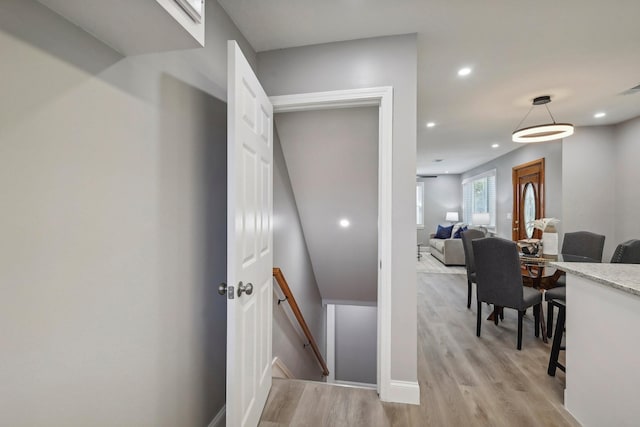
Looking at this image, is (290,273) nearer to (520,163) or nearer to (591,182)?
(591,182)

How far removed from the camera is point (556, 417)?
181cm

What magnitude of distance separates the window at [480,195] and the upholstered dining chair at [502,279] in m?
5.45

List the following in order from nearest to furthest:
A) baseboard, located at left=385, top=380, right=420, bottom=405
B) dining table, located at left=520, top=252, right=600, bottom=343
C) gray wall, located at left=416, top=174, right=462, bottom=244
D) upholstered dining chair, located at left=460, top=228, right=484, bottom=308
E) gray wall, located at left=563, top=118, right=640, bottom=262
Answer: baseboard, located at left=385, top=380, right=420, bottom=405, dining table, located at left=520, top=252, right=600, bottom=343, upholstered dining chair, located at left=460, top=228, right=484, bottom=308, gray wall, located at left=563, top=118, right=640, bottom=262, gray wall, located at left=416, top=174, right=462, bottom=244

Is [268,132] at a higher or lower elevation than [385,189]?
higher

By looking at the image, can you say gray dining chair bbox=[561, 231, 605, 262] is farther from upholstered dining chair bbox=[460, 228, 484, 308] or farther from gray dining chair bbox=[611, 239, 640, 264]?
upholstered dining chair bbox=[460, 228, 484, 308]

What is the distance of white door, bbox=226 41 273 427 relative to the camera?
52.6 inches

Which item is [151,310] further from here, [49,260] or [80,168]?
[80,168]

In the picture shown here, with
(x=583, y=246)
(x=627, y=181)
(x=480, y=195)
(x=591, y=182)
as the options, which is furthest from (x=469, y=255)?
(x=480, y=195)

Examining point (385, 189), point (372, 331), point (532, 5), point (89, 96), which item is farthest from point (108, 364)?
point (372, 331)

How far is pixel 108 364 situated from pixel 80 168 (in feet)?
2.15

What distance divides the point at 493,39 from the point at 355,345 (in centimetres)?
464

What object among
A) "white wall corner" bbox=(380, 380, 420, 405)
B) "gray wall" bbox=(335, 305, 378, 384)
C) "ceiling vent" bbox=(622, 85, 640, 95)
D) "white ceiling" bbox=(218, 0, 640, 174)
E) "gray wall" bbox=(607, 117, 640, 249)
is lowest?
"gray wall" bbox=(335, 305, 378, 384)


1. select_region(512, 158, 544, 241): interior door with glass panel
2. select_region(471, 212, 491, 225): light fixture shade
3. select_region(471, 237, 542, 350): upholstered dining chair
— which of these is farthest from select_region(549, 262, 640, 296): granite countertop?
select_region(471, 212, 491, 225): light fixture shade

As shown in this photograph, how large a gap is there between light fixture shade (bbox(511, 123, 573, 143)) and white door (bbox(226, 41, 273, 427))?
3.17 meters
